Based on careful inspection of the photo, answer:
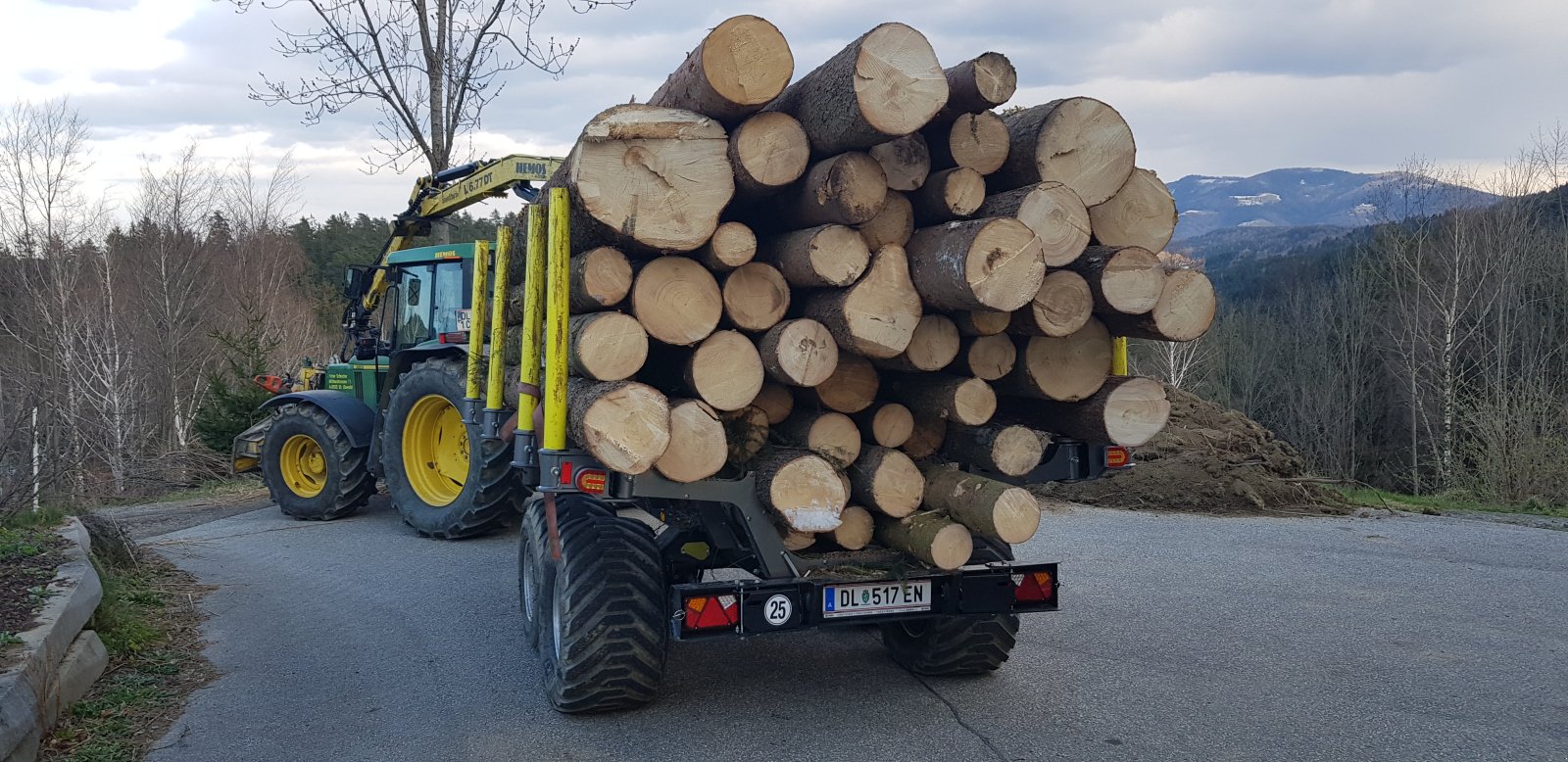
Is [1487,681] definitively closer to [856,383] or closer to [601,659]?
[856,383]

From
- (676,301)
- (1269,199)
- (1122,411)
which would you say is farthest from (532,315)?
(1269,199)

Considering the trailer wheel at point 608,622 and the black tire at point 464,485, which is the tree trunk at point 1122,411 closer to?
the trailer wheel at point 608,622

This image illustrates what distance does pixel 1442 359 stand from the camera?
89.2 feet

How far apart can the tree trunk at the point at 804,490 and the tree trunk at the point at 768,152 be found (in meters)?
1.06

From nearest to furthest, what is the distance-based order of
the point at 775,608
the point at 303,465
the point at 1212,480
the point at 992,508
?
the point at 992,508 < the point at 775,608 < the point at 303,465 < the point at 1212,480

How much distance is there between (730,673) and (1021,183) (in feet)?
8.73

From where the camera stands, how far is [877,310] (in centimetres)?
396

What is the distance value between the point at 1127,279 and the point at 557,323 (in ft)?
7.35

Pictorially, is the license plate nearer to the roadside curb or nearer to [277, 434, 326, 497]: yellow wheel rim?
the roadside curb

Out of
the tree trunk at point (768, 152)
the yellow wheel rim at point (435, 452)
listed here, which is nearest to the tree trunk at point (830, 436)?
the tree trunk at point (768, 152)

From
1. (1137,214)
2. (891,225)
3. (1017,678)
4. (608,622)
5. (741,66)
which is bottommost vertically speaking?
(1017,678)

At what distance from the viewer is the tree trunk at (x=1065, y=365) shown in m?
4.32

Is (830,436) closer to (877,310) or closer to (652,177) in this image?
(877,310)

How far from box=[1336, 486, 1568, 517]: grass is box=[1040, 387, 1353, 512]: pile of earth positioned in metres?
0.69
